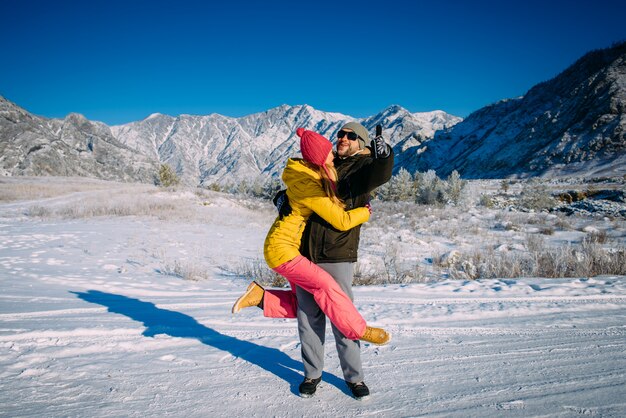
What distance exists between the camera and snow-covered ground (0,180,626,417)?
7.14 feet

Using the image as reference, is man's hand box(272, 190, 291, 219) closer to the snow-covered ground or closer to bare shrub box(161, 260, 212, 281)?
the snow-covered ground

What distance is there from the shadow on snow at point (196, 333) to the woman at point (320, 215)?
636mm

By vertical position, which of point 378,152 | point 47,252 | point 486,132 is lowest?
point 47,252

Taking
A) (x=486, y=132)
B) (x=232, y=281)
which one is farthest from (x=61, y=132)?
(x=232, y=281)

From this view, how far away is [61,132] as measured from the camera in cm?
12594

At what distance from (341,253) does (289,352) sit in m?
1.30

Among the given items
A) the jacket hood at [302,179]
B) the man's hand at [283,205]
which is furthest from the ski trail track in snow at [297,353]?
the jacket hood at [302,179]

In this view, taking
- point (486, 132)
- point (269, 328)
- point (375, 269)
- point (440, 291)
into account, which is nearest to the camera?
point (269, 328)

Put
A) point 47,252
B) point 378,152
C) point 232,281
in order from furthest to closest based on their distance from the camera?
point 47,252, point 232,281, point 378,152

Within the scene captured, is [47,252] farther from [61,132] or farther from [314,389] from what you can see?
[61,132]

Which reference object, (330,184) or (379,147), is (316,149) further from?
(379,147)

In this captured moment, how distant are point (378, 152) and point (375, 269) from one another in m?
4.94

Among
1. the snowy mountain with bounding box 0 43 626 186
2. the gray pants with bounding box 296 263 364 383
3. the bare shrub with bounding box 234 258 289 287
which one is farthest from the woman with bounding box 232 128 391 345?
the snowy mountain with bounding box 0 43 626 186

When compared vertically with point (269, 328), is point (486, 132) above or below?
above
